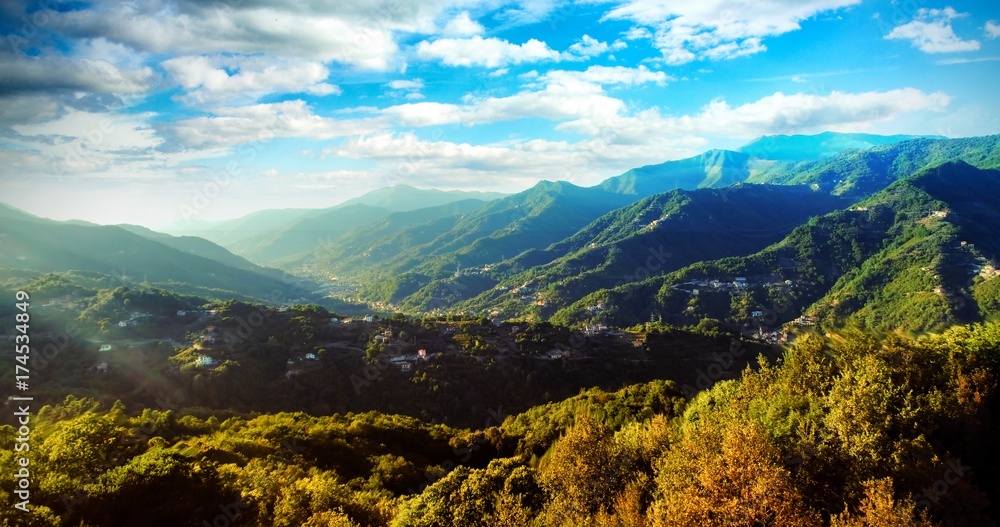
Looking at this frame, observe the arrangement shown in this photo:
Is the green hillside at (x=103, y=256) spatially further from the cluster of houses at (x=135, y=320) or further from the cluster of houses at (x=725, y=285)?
the cluster of houses at (x=725, y=285)

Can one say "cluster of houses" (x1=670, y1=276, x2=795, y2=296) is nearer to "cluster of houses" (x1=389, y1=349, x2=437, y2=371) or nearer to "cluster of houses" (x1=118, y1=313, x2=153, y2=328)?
"cluster of houses" (x1=389, y1=349, x2=437, y2=371)

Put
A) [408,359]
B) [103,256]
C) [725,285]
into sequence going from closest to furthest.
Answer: [408,359], [725,285], [103,256]

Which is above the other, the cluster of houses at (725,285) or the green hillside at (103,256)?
the green hillside at (103,256)

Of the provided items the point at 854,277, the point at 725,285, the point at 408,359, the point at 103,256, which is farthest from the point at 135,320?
the point at 854,277

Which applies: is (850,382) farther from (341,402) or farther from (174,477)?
(341,402)

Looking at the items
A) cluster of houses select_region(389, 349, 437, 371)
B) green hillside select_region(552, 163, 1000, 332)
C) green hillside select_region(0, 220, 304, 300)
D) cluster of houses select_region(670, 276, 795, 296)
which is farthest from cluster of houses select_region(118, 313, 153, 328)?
cluster of houses select_region(670, 276, 795, 296)

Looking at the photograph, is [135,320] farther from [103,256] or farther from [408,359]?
[103,256]

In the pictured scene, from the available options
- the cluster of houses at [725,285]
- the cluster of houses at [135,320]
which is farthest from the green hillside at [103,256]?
the cluster of houses at [725,285]

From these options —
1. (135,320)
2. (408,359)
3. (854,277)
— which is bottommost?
(854,277)

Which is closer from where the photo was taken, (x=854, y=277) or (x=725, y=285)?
(x=854, y=277)

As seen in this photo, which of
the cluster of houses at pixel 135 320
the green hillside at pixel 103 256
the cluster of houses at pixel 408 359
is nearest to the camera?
the cluster of houses at pixel 408 359

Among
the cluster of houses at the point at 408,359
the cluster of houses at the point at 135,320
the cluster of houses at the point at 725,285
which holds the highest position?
the cluster of houses at the point at 135,320

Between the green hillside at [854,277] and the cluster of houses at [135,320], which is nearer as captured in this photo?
the cluster of houses at [135,320]
